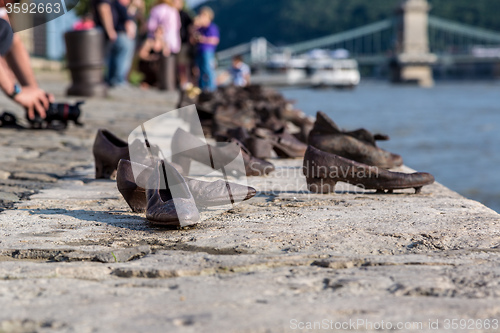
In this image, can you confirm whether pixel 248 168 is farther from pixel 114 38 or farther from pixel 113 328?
pixel 114 38

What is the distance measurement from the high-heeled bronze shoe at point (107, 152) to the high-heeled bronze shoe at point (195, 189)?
0.47 m

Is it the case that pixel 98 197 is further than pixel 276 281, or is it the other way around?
pixel 98 197

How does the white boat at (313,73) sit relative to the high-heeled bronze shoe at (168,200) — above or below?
below

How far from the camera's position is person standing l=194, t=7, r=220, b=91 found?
10.3 metres

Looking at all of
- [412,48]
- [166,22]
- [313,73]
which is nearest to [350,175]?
[166,22]

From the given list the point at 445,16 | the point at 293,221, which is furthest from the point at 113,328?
the point at 445,16

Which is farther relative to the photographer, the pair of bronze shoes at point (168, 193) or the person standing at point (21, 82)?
the person standing at point (21, 82)

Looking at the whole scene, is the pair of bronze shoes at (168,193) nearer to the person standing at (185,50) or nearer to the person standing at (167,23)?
the person standing at (167,23)

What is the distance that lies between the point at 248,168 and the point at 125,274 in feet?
4.55

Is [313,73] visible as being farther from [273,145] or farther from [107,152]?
[107,152]

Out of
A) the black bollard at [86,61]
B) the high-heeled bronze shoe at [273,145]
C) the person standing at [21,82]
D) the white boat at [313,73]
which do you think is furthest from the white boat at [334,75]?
the high-heeled bronze shoe at [273,145]

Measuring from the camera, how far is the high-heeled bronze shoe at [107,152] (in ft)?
8.09

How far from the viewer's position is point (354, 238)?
5.33 feet

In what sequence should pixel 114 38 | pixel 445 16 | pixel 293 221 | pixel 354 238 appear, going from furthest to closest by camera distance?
pixel 445 16
pixel 114 38
pixel 293 221
pixel 354 238
